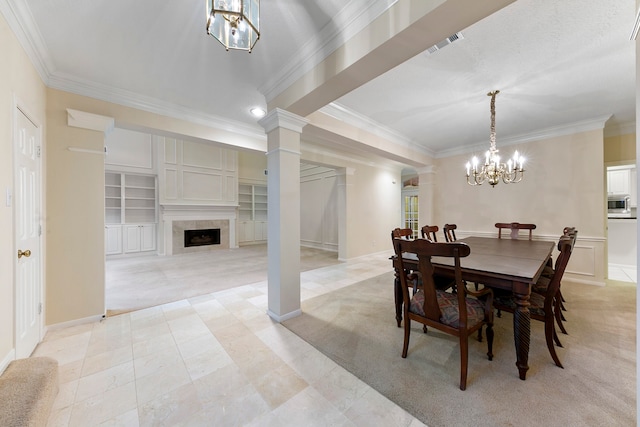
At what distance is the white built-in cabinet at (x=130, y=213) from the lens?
19.1 feet

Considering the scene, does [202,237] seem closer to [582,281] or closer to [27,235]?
[27,235]

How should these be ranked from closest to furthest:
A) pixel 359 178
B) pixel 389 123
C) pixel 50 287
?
pixel 50 287, pixel 389 123, pixel 359 178

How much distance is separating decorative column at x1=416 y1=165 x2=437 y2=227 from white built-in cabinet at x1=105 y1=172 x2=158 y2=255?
7.03m

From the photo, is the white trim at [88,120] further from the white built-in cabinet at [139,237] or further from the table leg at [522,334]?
the white built-in cabinet at [139,237]

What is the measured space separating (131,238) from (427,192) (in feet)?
24.5

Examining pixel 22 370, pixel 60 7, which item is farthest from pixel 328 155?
pixel 22 370

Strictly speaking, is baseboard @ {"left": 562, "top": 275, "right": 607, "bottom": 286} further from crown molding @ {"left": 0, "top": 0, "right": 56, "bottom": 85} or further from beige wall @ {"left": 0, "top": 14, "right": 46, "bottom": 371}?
crown molding @ {"left": 0, "top": 0, "right": 56, "bottom": 85}

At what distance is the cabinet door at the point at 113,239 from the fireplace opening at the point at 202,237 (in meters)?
1.45

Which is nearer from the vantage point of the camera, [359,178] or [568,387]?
[568,387]

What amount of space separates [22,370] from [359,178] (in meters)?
5.59

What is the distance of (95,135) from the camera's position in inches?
97.0

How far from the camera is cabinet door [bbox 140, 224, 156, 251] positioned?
6.16 meters

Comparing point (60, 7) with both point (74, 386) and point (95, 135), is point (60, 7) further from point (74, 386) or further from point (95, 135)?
point (74, 386)

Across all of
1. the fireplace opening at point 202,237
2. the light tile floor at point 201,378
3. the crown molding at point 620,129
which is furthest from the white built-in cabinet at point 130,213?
the crown molding at point 620,129
